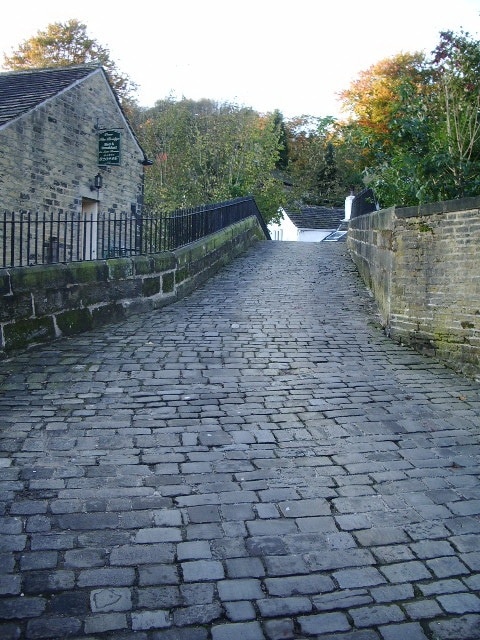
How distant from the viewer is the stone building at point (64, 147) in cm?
1588

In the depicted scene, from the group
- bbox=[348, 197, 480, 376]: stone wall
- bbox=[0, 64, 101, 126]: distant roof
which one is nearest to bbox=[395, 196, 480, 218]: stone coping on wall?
bbox=[348, 197, 480, 376]: stone wall

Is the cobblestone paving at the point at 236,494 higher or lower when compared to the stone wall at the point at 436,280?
lower

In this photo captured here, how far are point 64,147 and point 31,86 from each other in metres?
2.28

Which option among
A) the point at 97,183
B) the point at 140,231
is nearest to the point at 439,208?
the point at 140,231

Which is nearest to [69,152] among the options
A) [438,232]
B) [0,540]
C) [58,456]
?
[438,232]

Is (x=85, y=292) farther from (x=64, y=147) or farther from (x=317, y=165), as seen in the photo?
(x=317, y=165)

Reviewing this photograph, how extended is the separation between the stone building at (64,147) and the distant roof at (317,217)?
89.9 ft

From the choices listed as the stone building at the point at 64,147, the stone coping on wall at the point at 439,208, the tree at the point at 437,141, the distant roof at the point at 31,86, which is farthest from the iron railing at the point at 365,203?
the distant roof at the point at 31,86

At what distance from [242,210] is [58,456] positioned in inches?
565

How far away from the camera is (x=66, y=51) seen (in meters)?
38.8

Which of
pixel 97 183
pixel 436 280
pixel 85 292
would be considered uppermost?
pixel 97 183

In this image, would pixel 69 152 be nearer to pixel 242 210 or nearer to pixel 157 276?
pixel 242 210

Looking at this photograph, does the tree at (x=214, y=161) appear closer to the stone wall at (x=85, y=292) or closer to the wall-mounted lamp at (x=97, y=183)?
the wall-mounted lamp at (x=97, y=183)

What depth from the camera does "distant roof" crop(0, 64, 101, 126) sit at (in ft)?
53.5
